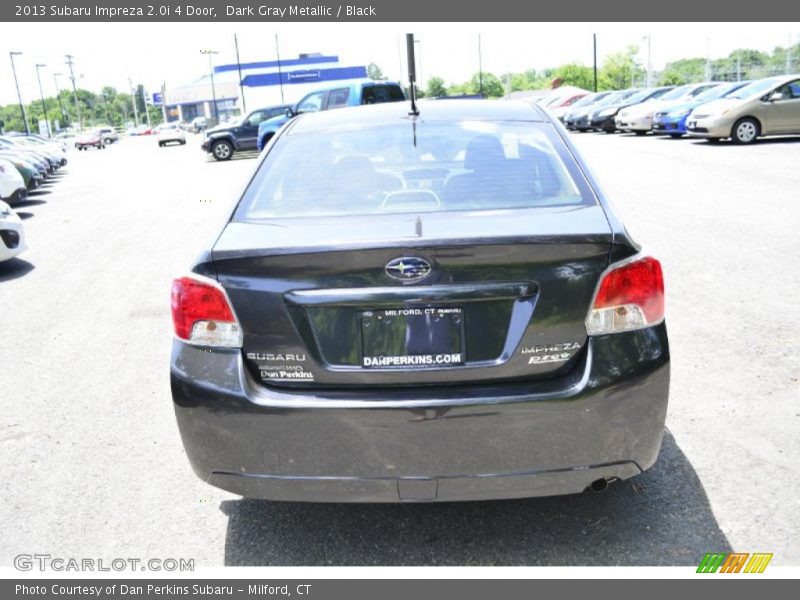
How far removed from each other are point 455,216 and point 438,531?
1266mm

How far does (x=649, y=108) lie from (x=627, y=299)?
2581cm

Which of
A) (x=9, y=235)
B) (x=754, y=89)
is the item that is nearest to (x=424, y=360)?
(x=9, y=235)

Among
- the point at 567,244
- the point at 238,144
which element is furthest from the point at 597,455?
the point at 238,144

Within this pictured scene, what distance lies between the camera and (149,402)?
4746mm

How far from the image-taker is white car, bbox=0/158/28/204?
15.0m

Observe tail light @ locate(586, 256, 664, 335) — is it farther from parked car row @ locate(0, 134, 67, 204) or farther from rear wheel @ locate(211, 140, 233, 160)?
rear wheel @ locate(211, 140, 233, 160)

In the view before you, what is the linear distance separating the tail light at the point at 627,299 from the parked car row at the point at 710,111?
18723 millimetres

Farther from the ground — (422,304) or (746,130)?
(422,304)

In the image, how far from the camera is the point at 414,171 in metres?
A: 3.53

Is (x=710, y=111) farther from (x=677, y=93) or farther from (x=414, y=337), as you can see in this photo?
(x=414, y=337)

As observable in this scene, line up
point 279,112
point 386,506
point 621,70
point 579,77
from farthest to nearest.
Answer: point 579,77 < point 621,70 < point 279,112 < point 386,506

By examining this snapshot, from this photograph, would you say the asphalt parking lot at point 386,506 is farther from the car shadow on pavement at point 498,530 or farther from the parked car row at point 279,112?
the parked car row at point 279,112

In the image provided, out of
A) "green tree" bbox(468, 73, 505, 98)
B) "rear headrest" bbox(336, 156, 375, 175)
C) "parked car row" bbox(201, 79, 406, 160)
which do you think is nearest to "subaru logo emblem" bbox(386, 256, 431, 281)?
"rear headrest" bbox(336, 156, 375, 175)

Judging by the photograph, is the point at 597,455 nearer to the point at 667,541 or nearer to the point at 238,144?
the point at 667,541
